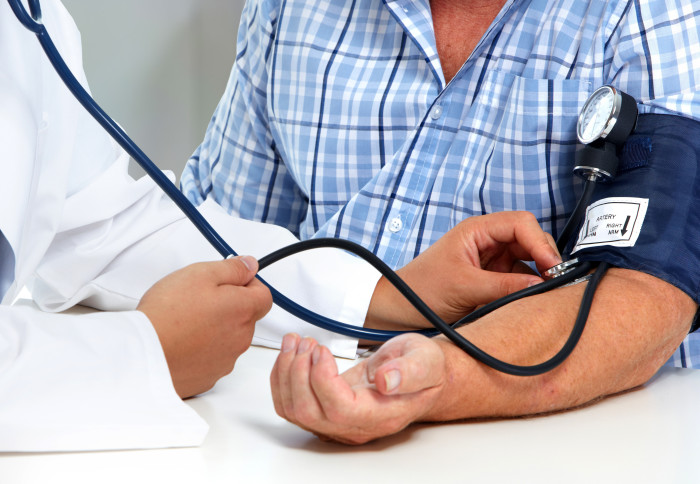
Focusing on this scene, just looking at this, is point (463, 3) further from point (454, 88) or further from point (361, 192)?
point (361, 192)

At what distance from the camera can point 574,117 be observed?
94cm

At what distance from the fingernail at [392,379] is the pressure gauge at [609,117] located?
42 cm

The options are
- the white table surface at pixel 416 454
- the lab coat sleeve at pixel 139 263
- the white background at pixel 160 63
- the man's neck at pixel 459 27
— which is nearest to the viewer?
the white table surface at pixel 416 454

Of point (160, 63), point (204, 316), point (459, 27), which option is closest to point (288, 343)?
point (204, 316)

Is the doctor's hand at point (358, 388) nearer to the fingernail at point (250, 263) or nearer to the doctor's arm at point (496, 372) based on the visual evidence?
the doctor's arm at point (496, 372)

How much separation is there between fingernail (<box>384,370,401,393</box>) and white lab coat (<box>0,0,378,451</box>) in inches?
5.8

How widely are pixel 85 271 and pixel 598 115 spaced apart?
620 mm

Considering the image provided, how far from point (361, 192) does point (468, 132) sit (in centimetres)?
18

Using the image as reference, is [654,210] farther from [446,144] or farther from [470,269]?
[446,144]

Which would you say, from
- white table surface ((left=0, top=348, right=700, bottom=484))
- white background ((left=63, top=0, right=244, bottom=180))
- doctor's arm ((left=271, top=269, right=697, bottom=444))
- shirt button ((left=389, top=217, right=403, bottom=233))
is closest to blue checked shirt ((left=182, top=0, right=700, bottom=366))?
shirt button ((left=389, top=217, right=403, bottom=233))

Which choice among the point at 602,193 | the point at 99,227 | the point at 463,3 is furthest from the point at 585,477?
the point at 463,3

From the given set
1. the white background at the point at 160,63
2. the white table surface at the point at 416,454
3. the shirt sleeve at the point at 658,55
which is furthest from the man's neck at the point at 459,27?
the white background at the point at 160,63

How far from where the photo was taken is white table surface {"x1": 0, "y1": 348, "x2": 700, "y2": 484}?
519mm

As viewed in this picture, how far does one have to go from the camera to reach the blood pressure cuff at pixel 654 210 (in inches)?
29.5
